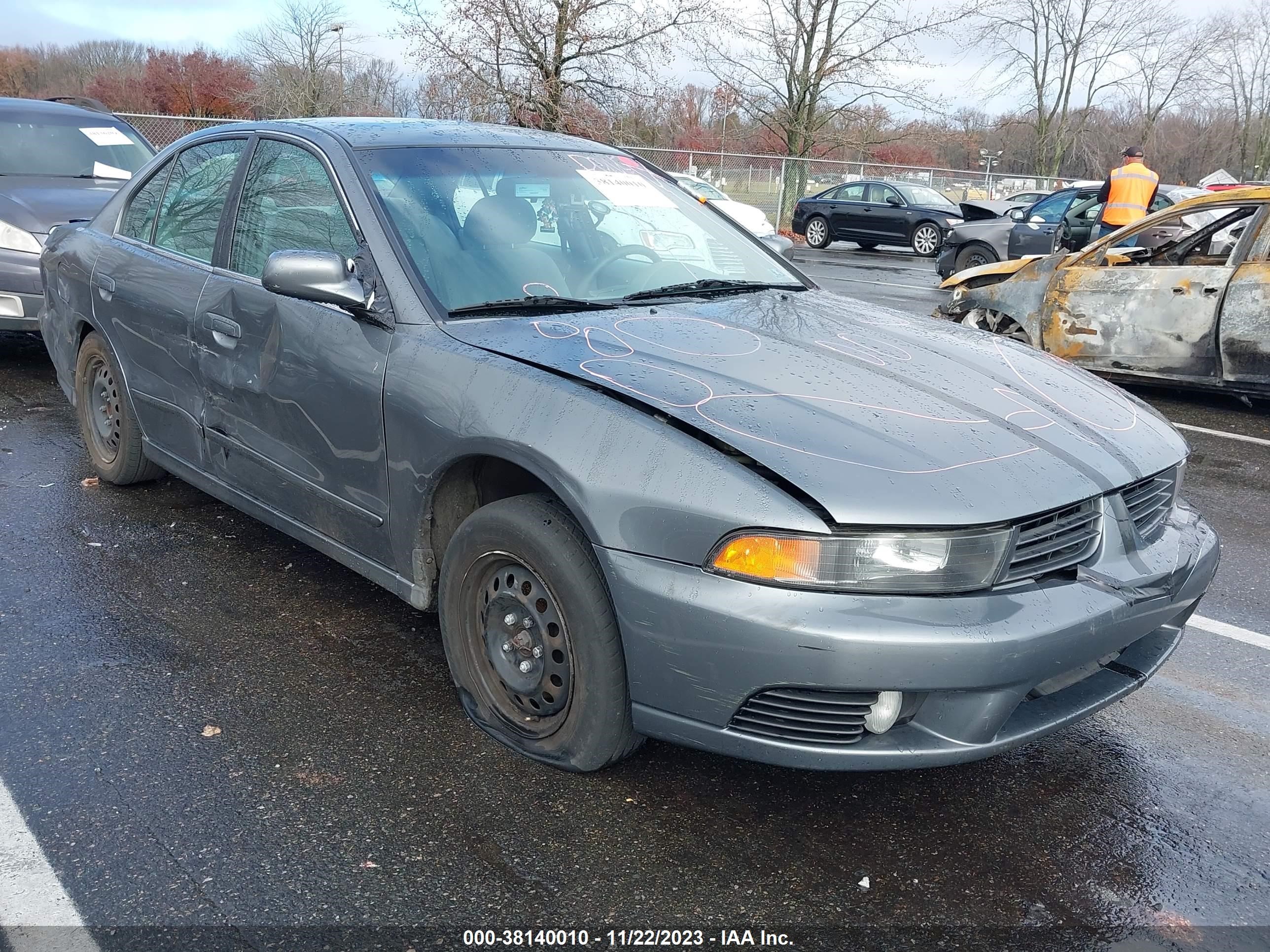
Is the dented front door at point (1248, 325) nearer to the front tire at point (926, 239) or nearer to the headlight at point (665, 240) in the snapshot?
the headlight at point (665, 240)

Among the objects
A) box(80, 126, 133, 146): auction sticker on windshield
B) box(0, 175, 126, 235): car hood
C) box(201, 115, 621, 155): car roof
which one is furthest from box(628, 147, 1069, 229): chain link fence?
box(201, 115, 621, 155): car roof

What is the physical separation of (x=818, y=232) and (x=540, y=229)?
69.7 ft

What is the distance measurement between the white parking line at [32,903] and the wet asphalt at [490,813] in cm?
3

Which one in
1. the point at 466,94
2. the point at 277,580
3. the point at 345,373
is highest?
the point at 466,94

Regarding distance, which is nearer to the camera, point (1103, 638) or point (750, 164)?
point (1103, 638)

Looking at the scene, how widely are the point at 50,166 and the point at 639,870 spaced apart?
8151 mm

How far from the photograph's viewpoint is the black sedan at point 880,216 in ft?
73.4

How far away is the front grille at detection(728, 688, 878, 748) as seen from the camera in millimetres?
2348

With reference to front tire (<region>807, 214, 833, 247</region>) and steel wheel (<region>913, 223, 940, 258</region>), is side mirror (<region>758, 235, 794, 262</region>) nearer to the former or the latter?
steel wheel (<region>913, 223, 940, 258</region>)

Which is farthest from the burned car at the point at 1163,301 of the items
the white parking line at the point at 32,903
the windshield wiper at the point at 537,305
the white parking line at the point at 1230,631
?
the white parking line at the point at 32,903

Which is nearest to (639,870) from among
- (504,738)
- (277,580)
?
(504,738)

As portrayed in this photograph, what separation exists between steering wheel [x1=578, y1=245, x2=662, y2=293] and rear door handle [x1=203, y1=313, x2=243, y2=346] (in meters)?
1.20

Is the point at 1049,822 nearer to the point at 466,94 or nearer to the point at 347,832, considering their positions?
the point at 347,832

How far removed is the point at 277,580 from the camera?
409 centimetres
